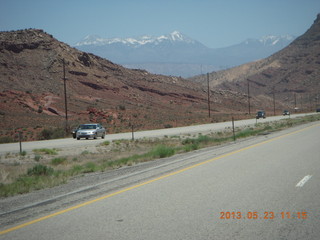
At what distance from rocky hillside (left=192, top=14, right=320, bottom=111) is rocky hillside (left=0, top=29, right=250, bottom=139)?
4715 cm

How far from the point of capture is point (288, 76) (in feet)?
536

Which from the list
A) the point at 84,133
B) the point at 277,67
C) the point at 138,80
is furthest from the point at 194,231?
the point at 277,67

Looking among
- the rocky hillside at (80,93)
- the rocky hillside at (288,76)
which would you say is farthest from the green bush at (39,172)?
the rocky hillside at (288,76)

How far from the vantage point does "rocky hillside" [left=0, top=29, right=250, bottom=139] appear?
205 feet

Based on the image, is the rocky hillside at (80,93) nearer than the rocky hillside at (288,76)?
Yes

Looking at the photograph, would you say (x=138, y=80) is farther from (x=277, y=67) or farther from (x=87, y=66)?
(x=277, y=67)
